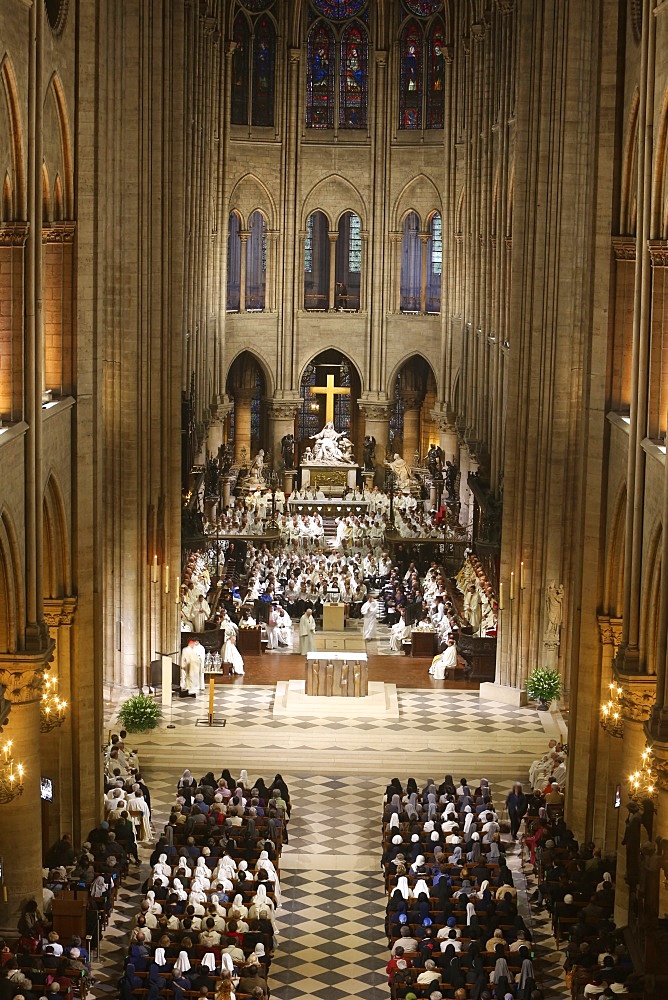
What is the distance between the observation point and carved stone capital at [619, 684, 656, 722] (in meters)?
32.5

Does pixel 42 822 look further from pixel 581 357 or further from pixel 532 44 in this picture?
pixel 532 44

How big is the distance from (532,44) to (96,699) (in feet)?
72.3

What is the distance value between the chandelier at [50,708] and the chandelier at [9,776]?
309 centimetres

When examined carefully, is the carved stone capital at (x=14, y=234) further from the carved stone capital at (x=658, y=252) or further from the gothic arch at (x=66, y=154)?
the carved stone capital at (x=658, y=252)

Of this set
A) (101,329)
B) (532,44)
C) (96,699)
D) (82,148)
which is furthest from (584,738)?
(532,44)

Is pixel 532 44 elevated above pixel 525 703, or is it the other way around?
pixel 532 44

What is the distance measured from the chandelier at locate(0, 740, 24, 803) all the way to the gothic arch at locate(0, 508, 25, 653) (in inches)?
66.4


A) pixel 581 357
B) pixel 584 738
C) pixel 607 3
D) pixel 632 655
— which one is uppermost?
pixel 607 3

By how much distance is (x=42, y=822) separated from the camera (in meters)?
35.9

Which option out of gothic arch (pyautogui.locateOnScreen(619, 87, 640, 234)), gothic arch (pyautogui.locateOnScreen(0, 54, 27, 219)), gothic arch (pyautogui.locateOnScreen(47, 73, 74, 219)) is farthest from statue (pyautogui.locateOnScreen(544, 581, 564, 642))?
gothic arch (pyautogui.locateOnScreen(0, 54, 27, 219))

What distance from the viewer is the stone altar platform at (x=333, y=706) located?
47.1 metres

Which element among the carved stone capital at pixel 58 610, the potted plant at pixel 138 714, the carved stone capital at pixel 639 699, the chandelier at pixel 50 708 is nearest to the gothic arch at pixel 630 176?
the carved stone capital at pixel 639 699

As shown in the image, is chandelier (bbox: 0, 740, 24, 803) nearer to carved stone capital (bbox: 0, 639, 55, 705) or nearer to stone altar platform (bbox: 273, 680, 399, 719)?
carved stone capital (bbox: 0, 639, 55, 705)

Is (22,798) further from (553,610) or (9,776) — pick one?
(553,610)
